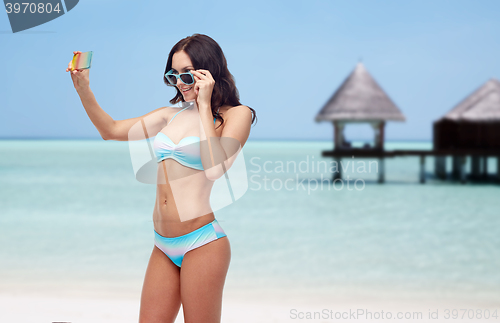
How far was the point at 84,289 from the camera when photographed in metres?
6.18

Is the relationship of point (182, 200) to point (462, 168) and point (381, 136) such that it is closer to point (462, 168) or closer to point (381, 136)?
point (381, 136)

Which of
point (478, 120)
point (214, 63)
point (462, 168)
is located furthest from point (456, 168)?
point (214, 63)

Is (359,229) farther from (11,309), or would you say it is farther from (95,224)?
(11,309)

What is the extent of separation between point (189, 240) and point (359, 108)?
1866 centimetres

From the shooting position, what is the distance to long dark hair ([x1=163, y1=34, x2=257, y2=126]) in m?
1.58

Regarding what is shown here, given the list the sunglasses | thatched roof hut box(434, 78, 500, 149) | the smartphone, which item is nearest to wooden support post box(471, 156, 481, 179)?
thatched roof hut box(434, 78, 500, 149)

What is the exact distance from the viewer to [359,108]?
19.5m

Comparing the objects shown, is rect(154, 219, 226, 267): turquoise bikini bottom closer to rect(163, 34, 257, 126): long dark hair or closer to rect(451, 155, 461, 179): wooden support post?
rect(163, 34, 257, 126): long dark hair

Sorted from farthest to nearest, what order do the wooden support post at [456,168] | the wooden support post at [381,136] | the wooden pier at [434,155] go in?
the wooden support post at [456,168], the wooden pier at [434,155], the wooden support post at [381,136]

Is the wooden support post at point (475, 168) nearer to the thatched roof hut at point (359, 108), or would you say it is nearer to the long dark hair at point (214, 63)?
the thatched roof hut at point (359, 108)

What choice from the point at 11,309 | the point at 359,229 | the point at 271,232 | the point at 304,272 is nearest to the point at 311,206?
the point at 359,229

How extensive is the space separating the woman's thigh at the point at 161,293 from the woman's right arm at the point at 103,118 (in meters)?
0.46

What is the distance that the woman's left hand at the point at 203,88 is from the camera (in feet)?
4.88

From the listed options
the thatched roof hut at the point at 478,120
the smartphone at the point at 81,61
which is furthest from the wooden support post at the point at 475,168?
the smartphone at the point at 81,61
